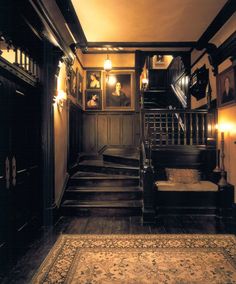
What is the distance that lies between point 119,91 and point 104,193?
4.16 metres

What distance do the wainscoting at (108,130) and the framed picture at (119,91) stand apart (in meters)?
0.27

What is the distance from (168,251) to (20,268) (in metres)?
1.84

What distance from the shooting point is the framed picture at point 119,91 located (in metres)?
8.03

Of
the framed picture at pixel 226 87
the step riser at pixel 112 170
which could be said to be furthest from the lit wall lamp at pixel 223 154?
the step riser at pixel 112 170

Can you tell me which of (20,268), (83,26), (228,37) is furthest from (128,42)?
(20,268)

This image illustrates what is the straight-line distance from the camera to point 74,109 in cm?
645

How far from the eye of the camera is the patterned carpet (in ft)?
8.30

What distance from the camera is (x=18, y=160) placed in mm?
3256

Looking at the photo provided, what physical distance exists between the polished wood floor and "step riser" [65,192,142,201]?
519 millimetres

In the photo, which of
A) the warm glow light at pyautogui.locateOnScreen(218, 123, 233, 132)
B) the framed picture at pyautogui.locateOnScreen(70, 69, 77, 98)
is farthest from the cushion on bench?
the framed picture at pyautogui.locateOnScreen(70, 69, 77, 98)

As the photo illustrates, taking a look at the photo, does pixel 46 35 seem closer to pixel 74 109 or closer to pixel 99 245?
pixel 74 109

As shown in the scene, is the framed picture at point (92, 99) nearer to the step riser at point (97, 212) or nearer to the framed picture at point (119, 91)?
the framed picture at point (119, 91)

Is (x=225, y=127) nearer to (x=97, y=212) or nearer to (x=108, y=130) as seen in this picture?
(x=97, y=212)

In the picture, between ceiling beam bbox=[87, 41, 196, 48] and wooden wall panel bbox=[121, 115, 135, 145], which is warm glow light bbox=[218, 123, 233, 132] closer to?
ceiling beam bbox=[87, 41, 196, 48]
